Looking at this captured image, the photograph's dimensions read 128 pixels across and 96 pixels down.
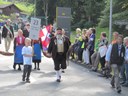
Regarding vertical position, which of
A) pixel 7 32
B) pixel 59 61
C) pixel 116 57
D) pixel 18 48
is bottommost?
pixel 59 61

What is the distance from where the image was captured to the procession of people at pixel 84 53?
13789 mm

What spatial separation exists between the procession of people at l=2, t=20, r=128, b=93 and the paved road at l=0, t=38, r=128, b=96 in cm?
36

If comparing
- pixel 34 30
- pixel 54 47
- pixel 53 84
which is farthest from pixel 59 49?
pixel 34 30

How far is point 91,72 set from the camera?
1847 centimetres

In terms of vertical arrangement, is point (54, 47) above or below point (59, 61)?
above

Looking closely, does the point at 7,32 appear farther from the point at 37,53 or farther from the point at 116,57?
the point at 116,57

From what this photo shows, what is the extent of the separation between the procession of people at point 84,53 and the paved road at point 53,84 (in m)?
0.36

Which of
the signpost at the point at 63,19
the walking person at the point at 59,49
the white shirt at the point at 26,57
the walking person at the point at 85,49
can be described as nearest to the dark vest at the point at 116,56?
the walking person at the point at 59,49

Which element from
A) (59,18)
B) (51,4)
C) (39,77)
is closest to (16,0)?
(51,4)

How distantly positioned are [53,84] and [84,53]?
19.6 ft

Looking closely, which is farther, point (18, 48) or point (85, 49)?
point (85, 49)

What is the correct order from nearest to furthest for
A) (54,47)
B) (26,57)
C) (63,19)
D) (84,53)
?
1. (26,57)
2. (54,47)
3. (84,53)
4. (63,19)

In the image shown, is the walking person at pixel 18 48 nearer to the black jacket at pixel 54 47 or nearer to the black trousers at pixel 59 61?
the black jacket at pixel 54 47

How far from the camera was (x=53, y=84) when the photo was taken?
14883 mm
